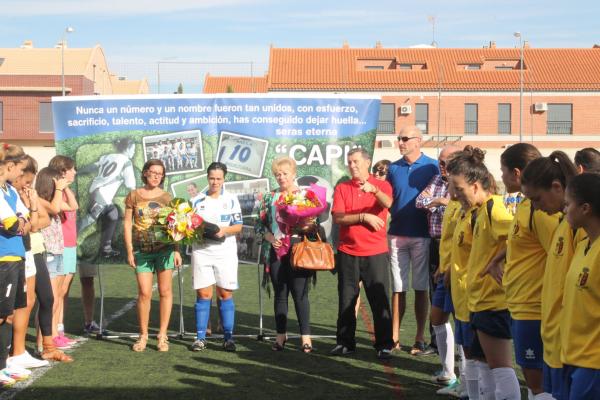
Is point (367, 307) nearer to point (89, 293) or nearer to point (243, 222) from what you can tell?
point (243, 222)

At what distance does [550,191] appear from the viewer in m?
4.30

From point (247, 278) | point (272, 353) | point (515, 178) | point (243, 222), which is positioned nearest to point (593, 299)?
point (515, 178)

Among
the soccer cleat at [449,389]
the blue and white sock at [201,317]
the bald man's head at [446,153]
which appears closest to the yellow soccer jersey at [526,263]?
the soccer cleat at [449,389]

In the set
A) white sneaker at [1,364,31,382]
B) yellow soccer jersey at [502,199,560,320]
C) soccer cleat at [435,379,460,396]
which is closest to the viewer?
yellow soccer jersey at [502,199,560,320]

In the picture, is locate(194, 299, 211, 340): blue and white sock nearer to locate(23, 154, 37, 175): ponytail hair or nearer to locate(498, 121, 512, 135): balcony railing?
locate(23, 154, 37, 175): ponytail hair

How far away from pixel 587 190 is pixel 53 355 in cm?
589

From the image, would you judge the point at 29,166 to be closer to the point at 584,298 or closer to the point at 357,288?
the point at 357,288

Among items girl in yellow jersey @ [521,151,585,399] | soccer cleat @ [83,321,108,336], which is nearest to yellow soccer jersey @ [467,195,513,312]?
girl in yellow jersey @ [521,151,585,399]

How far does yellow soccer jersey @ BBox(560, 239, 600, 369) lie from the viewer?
3.62 metres

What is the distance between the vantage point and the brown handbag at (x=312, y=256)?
8.45 meters

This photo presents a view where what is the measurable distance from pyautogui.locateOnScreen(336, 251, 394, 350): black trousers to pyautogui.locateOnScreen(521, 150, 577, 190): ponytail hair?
4260mm

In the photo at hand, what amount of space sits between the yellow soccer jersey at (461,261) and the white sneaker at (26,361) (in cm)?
408

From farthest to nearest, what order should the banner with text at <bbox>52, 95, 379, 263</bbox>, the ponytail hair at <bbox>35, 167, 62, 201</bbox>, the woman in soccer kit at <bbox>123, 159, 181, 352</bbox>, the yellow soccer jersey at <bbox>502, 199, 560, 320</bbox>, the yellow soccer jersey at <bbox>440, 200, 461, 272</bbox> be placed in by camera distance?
the banner with text at <bbox>52, 95, 379, 263</bbox> < the woman in soccer kit at <bbox>123, 159, 181, 352</bbox> < the ponytail hair at <bbox>35, 167, 62, 201</bbox> < the yellow soccer jersey at <bbox>440, 200, 461, 272</bbox> < the yellow soccer jersey at <bbox>502, 199, 560, 320</bbox>

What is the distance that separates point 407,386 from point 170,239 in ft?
9.21
